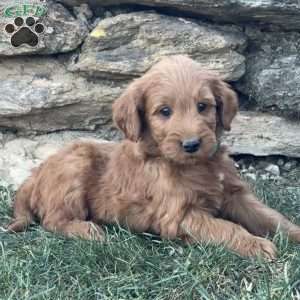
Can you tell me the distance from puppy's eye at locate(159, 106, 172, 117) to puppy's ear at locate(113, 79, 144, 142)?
170 millimetres

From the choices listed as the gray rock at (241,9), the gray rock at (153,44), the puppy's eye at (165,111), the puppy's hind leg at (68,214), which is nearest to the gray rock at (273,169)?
the gray rock at (153,44)

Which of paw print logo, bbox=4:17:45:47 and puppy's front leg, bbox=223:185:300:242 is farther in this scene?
paw print logo, bbox=4:17:45:47

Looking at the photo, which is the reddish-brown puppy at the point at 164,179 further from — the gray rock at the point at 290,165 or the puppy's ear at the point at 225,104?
the gray rock at the point at 290,165

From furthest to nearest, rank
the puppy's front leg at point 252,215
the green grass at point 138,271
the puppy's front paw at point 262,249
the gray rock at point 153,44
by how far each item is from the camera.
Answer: the gray rock at point 153,44
the puppy's front leg at point 252,215
the puppy's front paw at point 262,249
the green grass at point 138,271

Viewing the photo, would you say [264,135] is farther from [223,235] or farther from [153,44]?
[223,235]

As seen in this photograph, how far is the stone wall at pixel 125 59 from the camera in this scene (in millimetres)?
5898

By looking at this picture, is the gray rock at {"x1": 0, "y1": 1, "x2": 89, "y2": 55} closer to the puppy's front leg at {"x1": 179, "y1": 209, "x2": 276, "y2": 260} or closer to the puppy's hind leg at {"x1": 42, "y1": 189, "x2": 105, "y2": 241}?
the puppy's hind leg at {"x1": 42, "y1": 189, "x2": 105, "y2": 241}

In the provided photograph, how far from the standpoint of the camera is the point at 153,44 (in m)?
5.95

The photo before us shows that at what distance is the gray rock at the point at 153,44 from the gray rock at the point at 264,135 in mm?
400

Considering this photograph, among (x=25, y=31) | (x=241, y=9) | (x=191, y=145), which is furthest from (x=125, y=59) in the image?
(x=191, y=145)

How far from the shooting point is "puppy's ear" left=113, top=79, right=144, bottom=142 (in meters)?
4.70

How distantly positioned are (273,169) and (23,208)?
6.77 feet

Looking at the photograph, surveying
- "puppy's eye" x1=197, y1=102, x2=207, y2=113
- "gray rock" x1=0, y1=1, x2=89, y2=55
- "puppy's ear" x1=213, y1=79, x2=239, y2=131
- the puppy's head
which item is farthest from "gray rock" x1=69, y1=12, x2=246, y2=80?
"puppy's eye" x1=197, y1=102, x2=207, y2=113

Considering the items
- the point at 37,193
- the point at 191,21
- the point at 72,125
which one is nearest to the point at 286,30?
the point at 191,21
